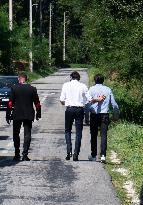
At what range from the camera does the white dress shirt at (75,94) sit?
1495cm

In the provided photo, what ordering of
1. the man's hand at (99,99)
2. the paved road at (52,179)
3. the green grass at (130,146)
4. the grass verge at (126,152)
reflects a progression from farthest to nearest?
the man's hand at (99,99) < the green grass at (130,146) < the grass verge at (126,152) < the paved road at (52,179)

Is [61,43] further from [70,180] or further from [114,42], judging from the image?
[70,180]

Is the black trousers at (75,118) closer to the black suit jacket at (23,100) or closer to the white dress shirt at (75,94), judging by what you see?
the white dress shirt at (75,94)

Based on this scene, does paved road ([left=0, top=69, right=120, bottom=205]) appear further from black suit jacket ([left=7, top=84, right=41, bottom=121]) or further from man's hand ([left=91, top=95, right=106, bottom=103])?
man's hand ([left=91, top=95, right=106, bottom=103])

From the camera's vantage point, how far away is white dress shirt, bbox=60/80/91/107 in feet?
49.0

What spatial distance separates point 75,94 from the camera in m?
14.9

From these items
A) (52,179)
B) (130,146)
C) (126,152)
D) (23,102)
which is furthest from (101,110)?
(52,179)

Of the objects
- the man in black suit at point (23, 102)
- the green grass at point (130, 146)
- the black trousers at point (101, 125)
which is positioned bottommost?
the green grass at point (130, 146)

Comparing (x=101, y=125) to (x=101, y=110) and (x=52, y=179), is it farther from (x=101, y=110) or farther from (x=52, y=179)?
(x=52, y=179)

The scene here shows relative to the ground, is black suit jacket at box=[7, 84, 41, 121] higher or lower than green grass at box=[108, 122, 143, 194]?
higher

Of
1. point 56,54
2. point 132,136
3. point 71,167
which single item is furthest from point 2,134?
point 56,54

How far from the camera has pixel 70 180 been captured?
1205cm

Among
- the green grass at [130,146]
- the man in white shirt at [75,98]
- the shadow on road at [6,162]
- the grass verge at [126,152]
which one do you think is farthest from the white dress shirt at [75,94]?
the shadow on road at [6,162]

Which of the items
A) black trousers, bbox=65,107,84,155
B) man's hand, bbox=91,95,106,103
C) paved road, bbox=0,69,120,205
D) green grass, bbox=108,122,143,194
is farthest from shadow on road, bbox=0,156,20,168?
green grass, bbox=108,122,143,194
